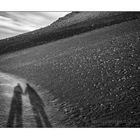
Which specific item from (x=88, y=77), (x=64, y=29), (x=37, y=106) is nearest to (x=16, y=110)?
(x=37, y=106)

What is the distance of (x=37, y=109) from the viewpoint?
932 cm

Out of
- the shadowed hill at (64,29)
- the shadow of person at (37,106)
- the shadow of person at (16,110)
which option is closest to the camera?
the shadow of person at (16,110)

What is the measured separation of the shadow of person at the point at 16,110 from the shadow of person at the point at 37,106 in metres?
0.49

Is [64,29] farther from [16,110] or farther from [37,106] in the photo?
[16,110]

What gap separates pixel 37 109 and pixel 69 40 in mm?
11678

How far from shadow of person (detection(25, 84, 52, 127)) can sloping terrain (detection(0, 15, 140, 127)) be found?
248mm

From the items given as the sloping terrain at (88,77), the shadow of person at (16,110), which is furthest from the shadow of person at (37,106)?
the shadow of person at (16,110)

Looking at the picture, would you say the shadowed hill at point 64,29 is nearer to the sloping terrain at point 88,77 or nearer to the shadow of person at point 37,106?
the sloping terrain at point 88,77

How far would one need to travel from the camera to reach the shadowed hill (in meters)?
13.3

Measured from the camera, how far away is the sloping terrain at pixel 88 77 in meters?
8.36

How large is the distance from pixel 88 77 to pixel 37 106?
328 cm
